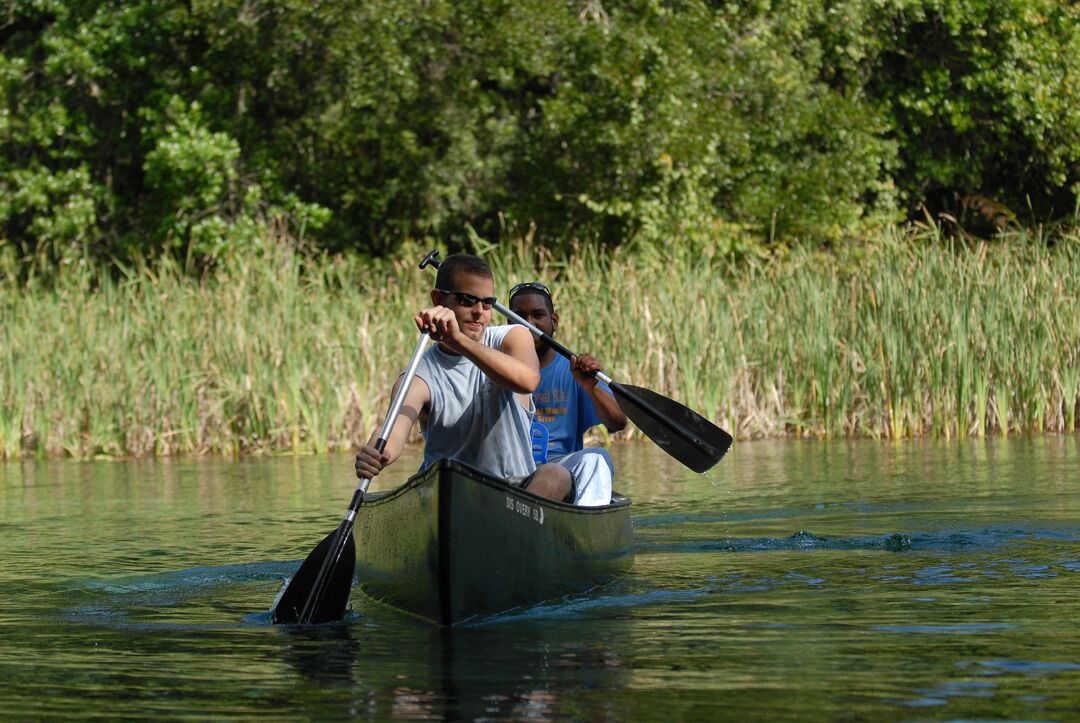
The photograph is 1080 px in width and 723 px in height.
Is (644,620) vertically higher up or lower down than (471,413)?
lower down

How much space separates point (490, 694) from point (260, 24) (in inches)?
599

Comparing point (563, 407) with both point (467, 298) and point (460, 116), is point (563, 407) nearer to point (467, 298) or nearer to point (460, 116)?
point (467, 298)

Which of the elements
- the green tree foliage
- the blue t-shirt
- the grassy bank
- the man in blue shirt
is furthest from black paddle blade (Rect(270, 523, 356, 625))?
the green tree foliage

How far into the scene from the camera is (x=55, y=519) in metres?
8.36

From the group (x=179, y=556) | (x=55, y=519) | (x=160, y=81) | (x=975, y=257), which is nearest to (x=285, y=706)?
(x=179, y=556)

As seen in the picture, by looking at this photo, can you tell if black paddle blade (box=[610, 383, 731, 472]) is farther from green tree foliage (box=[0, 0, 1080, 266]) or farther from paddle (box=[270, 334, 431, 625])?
green tree foliage (box=[0, 0, 1080, 266])

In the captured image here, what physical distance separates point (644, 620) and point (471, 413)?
91 cm

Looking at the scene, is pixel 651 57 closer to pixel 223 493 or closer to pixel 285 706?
pixel 223 493

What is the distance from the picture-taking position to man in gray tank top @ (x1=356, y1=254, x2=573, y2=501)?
17.1 ft

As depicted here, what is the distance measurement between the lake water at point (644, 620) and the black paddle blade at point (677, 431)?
0.38m

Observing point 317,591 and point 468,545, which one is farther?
point 317,591

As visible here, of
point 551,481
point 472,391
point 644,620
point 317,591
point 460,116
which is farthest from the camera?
point 460,116

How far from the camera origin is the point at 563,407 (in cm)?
667

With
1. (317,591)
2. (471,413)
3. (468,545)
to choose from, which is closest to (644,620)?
(468,545)
